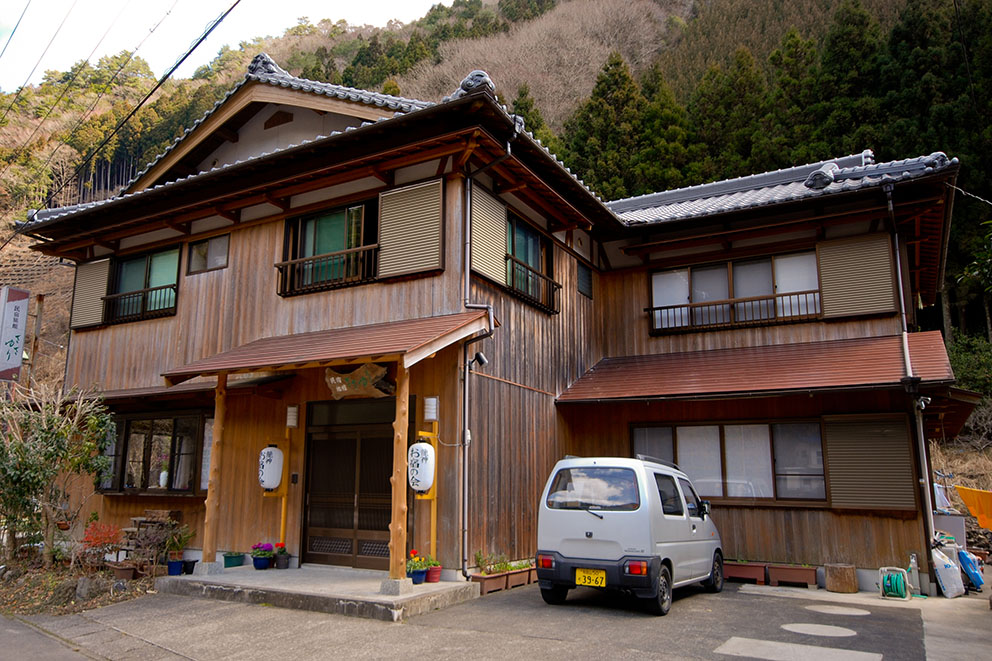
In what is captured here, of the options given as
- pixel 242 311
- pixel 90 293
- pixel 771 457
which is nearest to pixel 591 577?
pixel 771 457

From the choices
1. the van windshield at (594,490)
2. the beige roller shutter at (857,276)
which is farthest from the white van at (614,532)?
the beige roller shutter at (857,276)

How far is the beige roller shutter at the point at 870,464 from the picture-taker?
1011 centimetres

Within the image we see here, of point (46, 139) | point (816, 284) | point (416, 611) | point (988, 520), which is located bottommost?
point (416, 611)

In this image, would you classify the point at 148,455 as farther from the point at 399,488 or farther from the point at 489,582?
the point at 489,582

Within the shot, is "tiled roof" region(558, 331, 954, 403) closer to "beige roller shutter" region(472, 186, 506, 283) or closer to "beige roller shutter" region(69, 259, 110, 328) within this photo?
"beige roller shutter" region(472, 186, 506, 283)

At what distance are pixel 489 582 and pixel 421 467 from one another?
72.4 inches

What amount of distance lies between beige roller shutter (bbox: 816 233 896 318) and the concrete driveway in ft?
15.8

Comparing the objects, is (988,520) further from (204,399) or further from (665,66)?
(665,66)

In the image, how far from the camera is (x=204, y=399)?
11648 millimetres

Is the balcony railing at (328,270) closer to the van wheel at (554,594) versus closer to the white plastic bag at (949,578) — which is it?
the van wheel at (554,594)

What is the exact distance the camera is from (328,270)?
1109 centimetres

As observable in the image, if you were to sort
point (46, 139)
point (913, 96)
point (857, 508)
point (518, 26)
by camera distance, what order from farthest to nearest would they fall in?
point (518, 26)
point (46, 139)
point (913, 96)
point (857, 508)

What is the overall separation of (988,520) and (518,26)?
4833 centimetres

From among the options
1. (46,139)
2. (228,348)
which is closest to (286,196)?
(228,348)
